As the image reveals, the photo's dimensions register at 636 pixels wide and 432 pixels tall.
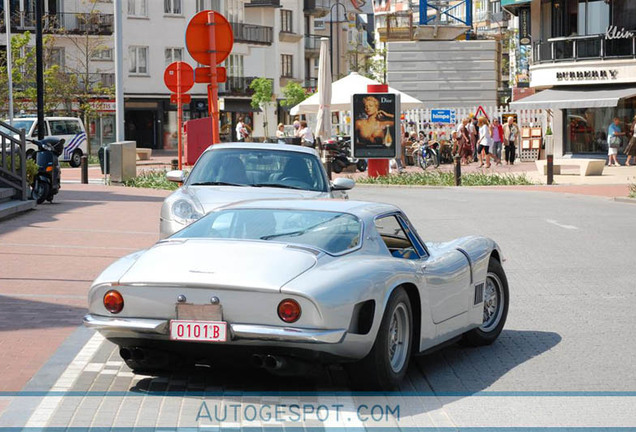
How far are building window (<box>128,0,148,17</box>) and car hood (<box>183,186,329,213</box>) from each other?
66.4 metres

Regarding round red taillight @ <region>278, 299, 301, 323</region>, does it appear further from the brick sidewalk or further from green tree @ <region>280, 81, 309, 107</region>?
green tree @ <region>280, 81, 309, 107</region>

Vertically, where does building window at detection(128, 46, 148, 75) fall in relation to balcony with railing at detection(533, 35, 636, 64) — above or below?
above

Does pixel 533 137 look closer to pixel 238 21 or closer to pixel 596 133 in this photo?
pixel 596 133

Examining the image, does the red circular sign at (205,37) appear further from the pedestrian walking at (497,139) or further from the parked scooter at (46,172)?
the pedestrian walking at (497,139)

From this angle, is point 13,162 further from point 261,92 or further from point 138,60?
point 261,92

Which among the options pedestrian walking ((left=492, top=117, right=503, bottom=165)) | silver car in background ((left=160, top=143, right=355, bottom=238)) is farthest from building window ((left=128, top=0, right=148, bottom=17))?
silver car in background ((left=160, top=143, right=355, bottom=238))

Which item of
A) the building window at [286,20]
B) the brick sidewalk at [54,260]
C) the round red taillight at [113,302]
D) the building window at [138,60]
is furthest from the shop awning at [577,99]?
the building window at [286,20]

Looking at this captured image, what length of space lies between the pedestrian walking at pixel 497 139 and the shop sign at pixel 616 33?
5795 millimetres

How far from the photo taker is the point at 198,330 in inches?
277

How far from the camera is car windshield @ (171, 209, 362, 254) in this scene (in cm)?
779

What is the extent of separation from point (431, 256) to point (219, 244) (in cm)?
168

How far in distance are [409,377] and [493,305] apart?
1778 millimetres

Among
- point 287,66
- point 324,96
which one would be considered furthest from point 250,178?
point 287,66

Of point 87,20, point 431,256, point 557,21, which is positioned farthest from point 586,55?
point 431,256
